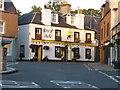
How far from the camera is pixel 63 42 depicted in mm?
42031

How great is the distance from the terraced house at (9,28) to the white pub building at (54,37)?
305cm

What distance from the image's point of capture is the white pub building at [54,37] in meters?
39.1

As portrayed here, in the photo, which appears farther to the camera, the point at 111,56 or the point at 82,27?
the point at 82,27

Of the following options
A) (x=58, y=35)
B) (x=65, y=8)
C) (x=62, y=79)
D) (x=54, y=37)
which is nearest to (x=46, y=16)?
(x=54, y=37)

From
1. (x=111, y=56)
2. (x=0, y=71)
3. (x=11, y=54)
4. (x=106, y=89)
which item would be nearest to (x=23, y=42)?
(x=11, y=54)

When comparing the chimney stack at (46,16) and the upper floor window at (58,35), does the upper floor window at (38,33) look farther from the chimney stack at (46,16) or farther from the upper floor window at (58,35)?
the upper floor window at (58,35)

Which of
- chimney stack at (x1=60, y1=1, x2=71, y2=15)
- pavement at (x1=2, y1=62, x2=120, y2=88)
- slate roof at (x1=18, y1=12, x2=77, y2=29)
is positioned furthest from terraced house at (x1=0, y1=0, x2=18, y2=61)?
pavement at (x1=2, y1=62, x2=120, y2=88)

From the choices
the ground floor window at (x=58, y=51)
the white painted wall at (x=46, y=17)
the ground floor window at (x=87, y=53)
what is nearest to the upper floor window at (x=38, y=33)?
the white painted wall at (x=46, y=17)

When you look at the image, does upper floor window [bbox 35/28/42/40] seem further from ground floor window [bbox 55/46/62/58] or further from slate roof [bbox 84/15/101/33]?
slate roof [bbox 84/15/101/33]

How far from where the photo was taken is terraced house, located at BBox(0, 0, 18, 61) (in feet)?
115

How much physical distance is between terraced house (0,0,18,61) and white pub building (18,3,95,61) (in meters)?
3.05

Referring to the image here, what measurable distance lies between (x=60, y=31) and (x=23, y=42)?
20.1 ft

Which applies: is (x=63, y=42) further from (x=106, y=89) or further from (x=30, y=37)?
(x=106, y=89)

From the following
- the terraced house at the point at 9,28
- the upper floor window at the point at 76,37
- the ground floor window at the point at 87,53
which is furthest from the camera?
the ground floor window at the point at 87,53
